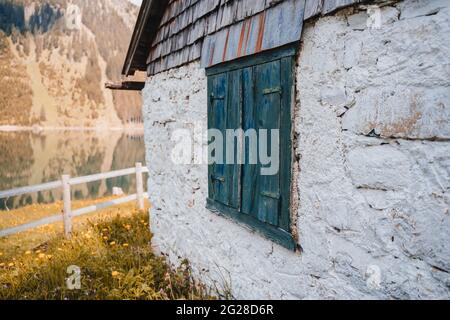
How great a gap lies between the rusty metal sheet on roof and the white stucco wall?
0.55 ft

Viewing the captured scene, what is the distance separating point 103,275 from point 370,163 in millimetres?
3916

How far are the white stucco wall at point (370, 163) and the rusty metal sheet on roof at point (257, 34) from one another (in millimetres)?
166

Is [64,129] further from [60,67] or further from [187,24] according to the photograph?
[187,24]

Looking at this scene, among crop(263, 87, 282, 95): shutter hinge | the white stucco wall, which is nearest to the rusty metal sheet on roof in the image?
the white stucco wall

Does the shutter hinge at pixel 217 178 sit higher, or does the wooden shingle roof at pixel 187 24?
the wooden shingle roof at pixel 187 24

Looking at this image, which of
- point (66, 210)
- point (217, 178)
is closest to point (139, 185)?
point (66, 210)

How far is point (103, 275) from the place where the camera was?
457 centimetres

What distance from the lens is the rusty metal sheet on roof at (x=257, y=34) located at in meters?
2.57

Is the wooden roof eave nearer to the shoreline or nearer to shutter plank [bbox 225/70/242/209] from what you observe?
shutter plank [bbox 225/70/242/209]

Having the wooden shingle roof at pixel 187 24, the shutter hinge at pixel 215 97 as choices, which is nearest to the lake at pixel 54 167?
the wooden shingle roof at pixel 187 24

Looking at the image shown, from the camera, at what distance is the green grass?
4148 mm

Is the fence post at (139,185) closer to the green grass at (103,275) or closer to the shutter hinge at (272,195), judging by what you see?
the green grass at (103,275)

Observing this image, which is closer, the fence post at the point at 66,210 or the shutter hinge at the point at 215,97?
the shutter hinge at the point at 215,97
